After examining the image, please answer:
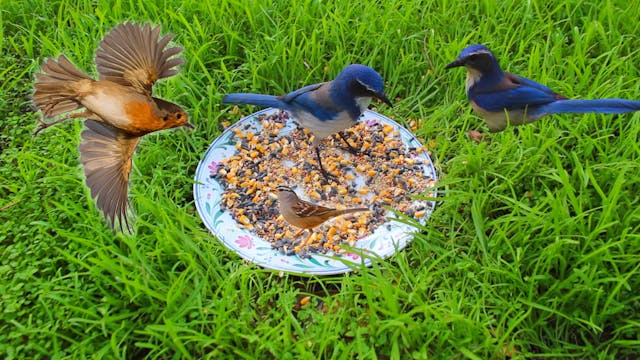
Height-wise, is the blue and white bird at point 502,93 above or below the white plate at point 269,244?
above

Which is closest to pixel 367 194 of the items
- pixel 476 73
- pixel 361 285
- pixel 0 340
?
pixel 361 285

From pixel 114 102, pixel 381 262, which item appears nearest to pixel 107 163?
pixel 114 102

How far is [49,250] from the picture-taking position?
277cm

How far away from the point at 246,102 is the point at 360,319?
1.36 metres

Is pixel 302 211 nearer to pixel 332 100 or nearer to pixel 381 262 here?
pixel 381 262

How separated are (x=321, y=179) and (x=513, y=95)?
1.13m

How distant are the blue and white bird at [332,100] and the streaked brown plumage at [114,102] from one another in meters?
0.96

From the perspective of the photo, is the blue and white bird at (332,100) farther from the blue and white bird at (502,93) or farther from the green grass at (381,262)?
A: the green grass at (381,262)

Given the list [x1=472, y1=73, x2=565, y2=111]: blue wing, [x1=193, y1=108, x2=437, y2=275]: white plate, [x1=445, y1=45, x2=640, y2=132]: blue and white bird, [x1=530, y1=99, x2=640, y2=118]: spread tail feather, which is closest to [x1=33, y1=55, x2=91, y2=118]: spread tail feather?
[x1=193, y1=108, x2=437, y2=275]: white plate

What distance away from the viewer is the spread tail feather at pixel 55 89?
1.94m

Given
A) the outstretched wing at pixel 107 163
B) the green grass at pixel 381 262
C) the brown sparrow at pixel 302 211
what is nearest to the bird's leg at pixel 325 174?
the brown sparrow at pixel 302 211

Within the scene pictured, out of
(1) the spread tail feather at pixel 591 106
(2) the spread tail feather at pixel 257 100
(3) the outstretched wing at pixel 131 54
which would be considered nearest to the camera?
(3) the outstretched wing at pixel 131 54

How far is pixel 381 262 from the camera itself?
8.77ft

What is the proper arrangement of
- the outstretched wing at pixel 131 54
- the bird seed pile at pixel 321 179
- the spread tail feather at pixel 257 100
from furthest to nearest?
the spread tail feather at pixel 257 100
the bird seed pile at pixel 321 179
the outstretched wing at pixel 131 54
